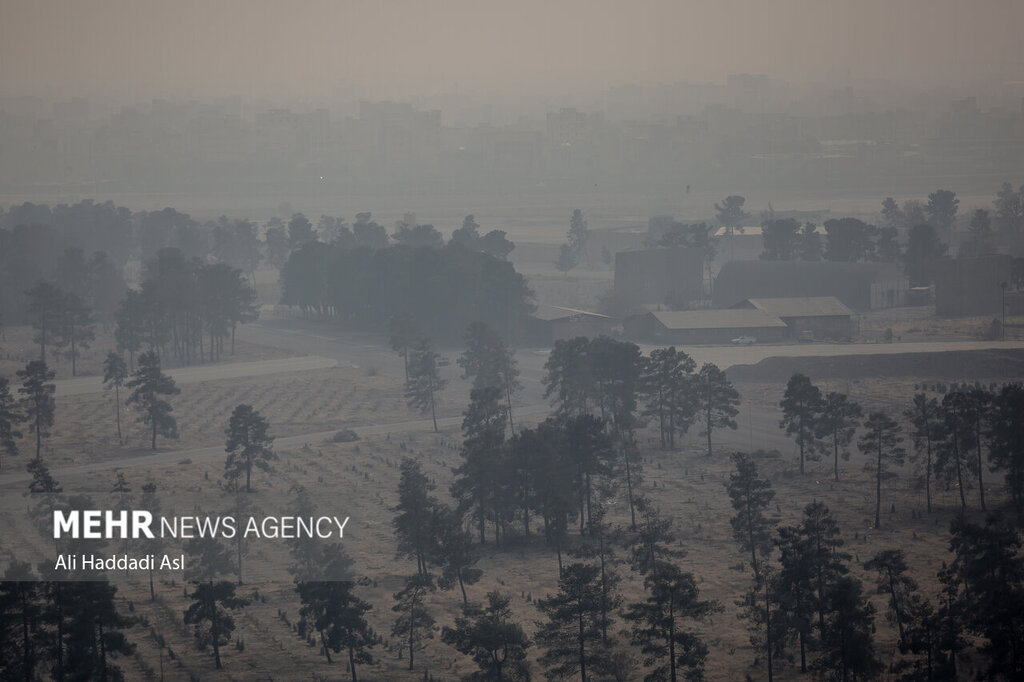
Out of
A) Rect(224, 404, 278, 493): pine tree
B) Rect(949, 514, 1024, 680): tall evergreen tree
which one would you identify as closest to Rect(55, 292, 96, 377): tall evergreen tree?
Rect(224, 404, 278, 493): pine tree

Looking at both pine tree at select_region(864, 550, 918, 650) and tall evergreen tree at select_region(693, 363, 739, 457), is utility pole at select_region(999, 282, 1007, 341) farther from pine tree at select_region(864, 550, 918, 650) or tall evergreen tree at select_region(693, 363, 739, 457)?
pine tree at select_region(864, 550, 918, 650)

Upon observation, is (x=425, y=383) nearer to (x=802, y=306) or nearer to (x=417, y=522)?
(x=417, y=522)

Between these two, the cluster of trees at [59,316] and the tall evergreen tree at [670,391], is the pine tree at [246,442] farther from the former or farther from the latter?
the cluster of trees at [59,316]

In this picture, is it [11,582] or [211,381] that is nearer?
[11,582]

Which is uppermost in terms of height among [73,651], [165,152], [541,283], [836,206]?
[165,152]

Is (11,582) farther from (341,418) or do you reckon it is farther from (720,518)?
(341,418)

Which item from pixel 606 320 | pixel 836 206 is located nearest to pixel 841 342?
pixel 606 320

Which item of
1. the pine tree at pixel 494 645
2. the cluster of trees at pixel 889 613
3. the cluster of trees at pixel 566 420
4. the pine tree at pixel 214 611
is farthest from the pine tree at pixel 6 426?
the cluster of trees at pixel 889 613

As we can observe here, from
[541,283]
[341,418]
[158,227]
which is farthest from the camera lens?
[158,227]
